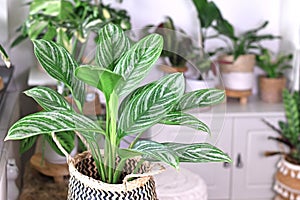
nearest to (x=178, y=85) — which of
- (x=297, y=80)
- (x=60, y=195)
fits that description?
(x=60, y=195)

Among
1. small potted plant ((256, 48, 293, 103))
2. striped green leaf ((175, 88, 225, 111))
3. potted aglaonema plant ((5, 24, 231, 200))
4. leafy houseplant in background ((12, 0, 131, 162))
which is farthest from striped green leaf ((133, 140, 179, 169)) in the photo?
small potted plant ((256, 48, 293, 103))

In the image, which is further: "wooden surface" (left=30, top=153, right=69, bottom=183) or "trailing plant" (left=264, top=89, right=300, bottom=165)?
"trailing plant" (left=264, top=89, right=300, bottom=165)

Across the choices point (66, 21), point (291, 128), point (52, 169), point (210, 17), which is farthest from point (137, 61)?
point (291, 128)

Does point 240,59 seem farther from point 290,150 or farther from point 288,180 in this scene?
point 288,180

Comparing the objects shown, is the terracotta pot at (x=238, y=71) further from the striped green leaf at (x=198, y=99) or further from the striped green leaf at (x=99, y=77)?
the striped green leaf at (x=99, y=77)

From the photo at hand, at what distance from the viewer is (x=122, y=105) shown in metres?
1.12

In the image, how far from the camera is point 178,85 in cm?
104

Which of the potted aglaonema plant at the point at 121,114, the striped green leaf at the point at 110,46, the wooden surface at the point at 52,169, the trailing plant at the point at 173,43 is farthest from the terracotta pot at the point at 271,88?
the striped green leaf at the point at 110,46

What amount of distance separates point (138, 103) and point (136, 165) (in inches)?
6.9

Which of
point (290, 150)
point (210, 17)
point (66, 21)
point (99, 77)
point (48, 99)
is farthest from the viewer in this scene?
point (290, 150)

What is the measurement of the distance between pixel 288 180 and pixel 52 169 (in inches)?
46.5

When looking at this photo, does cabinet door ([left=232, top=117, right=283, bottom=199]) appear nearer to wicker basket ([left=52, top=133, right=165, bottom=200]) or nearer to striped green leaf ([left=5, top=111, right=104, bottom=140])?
wicker basket ([left=52, top=133, right=165, bottom=200])

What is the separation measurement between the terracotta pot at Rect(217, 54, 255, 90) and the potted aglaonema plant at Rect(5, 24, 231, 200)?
4.84 feet

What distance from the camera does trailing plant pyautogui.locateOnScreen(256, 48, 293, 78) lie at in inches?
103
